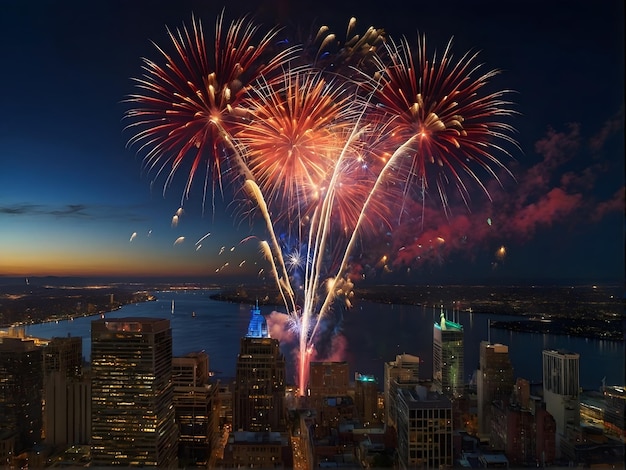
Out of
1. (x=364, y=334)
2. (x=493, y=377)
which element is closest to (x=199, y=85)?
(x=364, y=334)

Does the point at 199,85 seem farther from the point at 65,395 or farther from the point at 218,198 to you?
the point at 65,395

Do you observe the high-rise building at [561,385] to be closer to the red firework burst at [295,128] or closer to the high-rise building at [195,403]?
the red firework burst at [295,128]

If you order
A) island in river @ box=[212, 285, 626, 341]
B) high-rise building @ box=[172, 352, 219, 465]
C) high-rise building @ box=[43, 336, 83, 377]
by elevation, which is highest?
island in river @ box=[212, 285, 626, 341]

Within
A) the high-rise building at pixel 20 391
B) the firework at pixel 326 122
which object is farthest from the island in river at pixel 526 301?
the high-rise building at pixel 20 391

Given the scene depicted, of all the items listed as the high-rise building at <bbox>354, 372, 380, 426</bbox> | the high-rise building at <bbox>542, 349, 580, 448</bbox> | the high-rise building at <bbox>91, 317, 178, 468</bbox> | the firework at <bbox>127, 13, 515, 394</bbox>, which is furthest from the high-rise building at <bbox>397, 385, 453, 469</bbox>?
the high-rise building at <bbox>91, 317, 178, 468</bbox>

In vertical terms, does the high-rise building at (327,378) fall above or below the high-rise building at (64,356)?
below

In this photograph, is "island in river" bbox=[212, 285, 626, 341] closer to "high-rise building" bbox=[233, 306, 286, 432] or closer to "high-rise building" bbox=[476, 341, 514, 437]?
"high-rise building" bbox=[476, 341, 514, 437]
